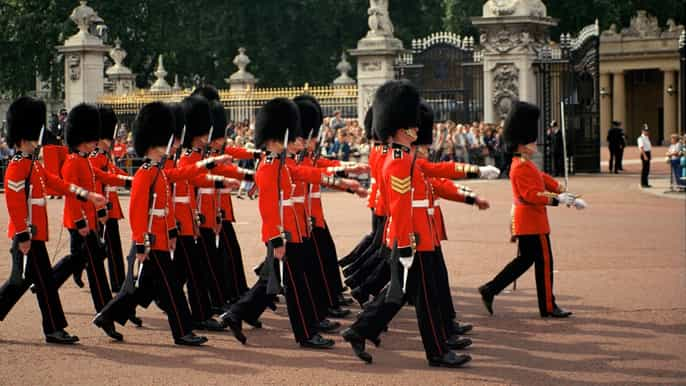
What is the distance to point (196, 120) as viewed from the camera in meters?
9.69

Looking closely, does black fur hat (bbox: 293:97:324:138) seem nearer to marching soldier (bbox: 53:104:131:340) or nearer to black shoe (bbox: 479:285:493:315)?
marching soldier (bbox: 53:104:131:340)

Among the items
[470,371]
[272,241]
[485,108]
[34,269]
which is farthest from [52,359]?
[485,108]

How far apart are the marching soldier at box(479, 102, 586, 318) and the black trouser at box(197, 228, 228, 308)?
192cm

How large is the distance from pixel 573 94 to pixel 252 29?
1790 centimetres

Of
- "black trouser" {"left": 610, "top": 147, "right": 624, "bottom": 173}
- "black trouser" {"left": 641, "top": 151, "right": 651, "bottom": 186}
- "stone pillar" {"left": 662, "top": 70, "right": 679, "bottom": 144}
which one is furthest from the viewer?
"stone pillar" {"left": 662, "top": 70, "right": 679, "bottom": 144}

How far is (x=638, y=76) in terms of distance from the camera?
50625mm

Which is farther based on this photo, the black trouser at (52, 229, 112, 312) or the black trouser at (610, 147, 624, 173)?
the black trouser at (610, 147, 624, 173)

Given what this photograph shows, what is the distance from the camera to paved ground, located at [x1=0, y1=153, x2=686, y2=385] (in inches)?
281

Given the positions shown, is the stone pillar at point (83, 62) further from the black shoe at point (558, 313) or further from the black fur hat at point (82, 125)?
the black shoe at point (558, 313)

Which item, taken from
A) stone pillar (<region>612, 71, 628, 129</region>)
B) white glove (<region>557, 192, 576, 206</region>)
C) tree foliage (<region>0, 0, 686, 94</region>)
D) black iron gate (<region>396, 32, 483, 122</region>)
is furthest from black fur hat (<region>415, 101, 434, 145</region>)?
stone pillar (<region>612, 71, 628, 129</region>)

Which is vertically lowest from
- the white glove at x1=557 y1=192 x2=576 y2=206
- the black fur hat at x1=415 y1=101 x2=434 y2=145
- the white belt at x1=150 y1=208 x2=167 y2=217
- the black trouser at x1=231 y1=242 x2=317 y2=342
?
the black trouser at x1=231 y1=242 x2=317 y2=342

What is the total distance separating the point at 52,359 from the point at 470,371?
2.58m

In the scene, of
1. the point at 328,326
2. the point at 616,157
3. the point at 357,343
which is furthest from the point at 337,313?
the point at 616,157

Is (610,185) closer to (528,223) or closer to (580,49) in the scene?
(580,49)
